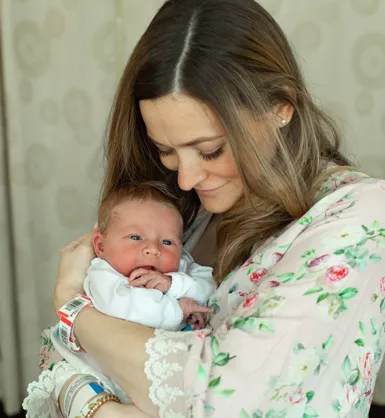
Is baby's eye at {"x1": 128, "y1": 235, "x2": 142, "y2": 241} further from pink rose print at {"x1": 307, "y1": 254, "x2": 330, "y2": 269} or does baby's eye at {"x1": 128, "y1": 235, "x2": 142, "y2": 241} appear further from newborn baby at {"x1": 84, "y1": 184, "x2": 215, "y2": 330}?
pink rose print at {"x1": 307, "y1": 254, "x2": 330, "y2": 269}

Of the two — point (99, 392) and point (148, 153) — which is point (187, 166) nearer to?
point (148, 153)

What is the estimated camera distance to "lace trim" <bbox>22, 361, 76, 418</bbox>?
5.01 ft

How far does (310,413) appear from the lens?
4.14 feet

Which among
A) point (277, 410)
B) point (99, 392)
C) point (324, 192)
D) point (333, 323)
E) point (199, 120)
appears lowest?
point (99, 392)

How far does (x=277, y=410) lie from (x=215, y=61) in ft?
2.32

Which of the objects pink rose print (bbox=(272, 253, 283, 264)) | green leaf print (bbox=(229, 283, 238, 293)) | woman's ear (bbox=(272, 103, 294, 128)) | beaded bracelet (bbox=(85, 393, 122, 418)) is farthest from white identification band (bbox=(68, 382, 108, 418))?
woman's ear (bbox=(272, 103, 294, 128))

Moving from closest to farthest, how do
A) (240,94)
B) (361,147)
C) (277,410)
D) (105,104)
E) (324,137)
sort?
(277,410), (240,94), (324,137), (361,147), (105,104)

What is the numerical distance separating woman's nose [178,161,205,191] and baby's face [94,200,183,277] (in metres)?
0.16

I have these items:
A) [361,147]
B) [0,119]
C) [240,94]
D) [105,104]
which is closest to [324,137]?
[240,94]

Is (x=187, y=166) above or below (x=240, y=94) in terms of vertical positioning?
below

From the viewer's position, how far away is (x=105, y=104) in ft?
8.94

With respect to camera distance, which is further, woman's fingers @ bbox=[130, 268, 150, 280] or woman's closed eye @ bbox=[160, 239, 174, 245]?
woman's closed eye @ bbox=[160, 239, 174, 245]

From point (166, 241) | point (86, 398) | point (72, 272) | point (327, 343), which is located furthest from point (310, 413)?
point (72, 272)

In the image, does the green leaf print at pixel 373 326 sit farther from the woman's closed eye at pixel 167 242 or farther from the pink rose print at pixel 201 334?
the woman's closed eye at pixel 167 242
